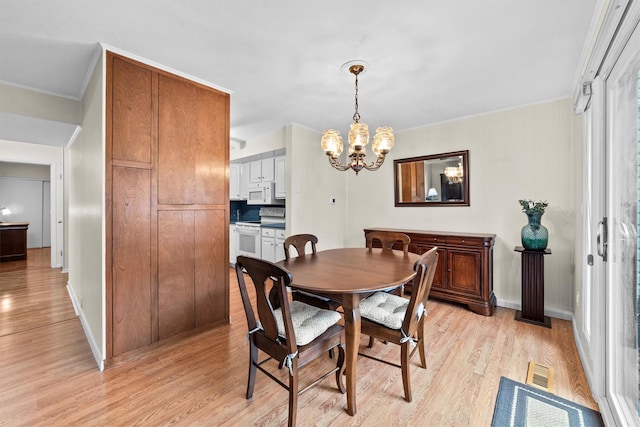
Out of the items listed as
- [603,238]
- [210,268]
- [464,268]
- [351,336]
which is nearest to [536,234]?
[464,268]

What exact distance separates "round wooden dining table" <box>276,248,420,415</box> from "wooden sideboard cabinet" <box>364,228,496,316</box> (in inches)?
43.7

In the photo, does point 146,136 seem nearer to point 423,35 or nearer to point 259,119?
point 259,119

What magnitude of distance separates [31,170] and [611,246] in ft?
35.9

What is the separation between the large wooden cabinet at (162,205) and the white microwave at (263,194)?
196cm

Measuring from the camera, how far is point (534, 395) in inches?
71.2

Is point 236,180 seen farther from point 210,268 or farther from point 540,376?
point 540,376

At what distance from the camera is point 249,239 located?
5.14 metres

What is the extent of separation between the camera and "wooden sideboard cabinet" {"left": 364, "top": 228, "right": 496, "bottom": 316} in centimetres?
315

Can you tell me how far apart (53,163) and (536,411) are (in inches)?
297

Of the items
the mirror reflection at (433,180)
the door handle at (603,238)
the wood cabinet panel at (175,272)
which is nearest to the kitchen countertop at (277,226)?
the mirror reflection at (433,180)

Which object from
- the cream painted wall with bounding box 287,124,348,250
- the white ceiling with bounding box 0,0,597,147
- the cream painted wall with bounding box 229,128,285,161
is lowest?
the cream painted wall with bounding box 287,124,348,250

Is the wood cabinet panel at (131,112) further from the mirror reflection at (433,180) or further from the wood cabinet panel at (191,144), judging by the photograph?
the mirror reflection at (433,180)

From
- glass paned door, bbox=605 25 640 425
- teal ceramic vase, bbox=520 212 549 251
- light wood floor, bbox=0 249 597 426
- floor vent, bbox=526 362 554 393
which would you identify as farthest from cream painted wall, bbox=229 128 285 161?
floor vent, bbox=526 362 554 393

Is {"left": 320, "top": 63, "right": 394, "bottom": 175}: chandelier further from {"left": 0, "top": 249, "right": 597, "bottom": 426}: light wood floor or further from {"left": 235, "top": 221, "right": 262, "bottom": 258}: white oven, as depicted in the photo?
{"left": 235, "top": 221, "right": 262, "bottom": 258}: white oven
